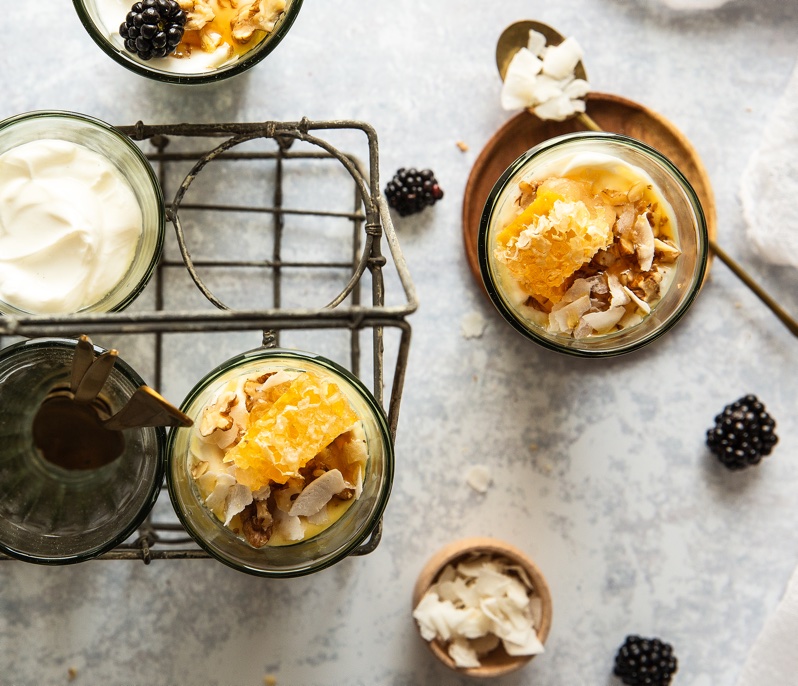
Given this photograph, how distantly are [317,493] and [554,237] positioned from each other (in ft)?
1.14

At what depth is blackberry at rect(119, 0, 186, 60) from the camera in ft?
2.65

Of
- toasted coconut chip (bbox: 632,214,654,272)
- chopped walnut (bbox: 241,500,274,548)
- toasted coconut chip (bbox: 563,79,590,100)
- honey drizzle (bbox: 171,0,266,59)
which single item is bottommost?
chopped walnut (bbox: 241,500,274,548)

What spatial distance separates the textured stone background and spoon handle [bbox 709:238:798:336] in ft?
0.10

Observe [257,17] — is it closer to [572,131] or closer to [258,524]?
[572,131]

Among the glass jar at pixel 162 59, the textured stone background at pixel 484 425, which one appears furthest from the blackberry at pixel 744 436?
the glass jar at pixel 162 59

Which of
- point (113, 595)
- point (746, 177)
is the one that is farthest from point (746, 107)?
point (113, 595)

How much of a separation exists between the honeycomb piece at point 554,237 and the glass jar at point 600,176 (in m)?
0.02

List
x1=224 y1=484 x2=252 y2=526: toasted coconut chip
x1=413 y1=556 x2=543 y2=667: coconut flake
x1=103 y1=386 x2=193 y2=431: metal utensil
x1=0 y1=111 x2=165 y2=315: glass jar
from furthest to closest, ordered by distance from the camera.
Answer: x1=413 y1=556 x2=543 y2=667: coconut flake → x1=0 y1=111 x2=165 y2=315: glass jar → x1=224 y1=484 x2=252 y2=526: toasted coconut chip → x1=103 y1=386 x2=193 y2=431: metal utensil

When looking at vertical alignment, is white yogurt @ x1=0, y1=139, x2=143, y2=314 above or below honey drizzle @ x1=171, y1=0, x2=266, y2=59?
below

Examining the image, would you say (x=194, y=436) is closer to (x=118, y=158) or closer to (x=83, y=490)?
(x=83, y=490)

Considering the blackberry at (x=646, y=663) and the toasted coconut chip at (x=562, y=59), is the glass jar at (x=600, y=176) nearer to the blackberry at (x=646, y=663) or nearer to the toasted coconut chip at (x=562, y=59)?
the toasted coconut chip at (x=562, y=59)

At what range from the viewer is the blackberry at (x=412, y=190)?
1011 millimetres

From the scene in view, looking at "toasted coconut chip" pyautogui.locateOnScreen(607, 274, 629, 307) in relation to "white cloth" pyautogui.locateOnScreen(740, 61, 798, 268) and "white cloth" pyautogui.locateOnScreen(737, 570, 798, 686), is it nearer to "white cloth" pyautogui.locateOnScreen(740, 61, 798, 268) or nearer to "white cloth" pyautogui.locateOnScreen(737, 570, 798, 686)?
"white cloth" pyautogui.locateOnScreen(740, 61, 798, 268)

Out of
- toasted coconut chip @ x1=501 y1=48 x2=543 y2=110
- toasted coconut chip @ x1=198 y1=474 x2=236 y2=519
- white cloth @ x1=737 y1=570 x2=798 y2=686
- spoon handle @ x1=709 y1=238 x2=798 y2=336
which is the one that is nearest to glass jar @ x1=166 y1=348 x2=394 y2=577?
toasted coconut chip @ x1=198 y1=474 x2=236 y2=519
